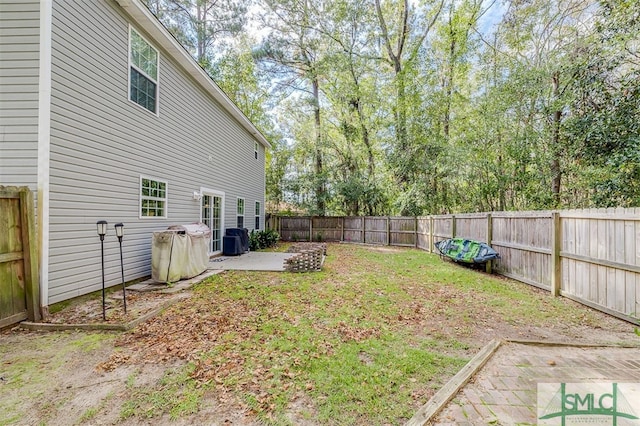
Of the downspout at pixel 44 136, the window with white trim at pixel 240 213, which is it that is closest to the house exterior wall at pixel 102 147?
the downspout at pixel 44 136

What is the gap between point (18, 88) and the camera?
399 centimetres

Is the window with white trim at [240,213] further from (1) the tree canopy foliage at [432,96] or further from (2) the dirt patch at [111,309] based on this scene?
(2) the dirt patch at [111,309]

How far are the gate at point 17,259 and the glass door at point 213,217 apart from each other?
5029 mm

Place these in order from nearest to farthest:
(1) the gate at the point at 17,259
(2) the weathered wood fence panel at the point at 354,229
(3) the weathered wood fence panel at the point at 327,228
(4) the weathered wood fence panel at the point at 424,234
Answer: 1. (1) the gate at the point at 17,259
2. (4) the weathered wood fence panel at the point at 424,234
3. (2) the weathered wood fence panel at the point at 354,229
4. (3) the weathered wood fence panel at the point at 327,228

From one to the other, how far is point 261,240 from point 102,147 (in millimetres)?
8071

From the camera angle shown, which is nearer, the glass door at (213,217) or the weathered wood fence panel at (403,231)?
the glass door at (213,217)

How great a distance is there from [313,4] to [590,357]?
20.0 m

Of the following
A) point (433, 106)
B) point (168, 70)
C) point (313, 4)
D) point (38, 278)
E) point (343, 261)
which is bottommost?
point (343, 261)

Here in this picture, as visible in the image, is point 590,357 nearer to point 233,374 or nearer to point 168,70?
point 233,374

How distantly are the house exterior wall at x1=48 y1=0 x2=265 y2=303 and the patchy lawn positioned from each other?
170 cm

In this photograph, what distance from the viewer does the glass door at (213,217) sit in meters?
8.94

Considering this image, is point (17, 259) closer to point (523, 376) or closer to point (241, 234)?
point (523, 376)

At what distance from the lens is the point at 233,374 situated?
8.44 feet

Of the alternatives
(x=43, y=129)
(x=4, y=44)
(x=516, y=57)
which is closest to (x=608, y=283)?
(x=43, y=129)
